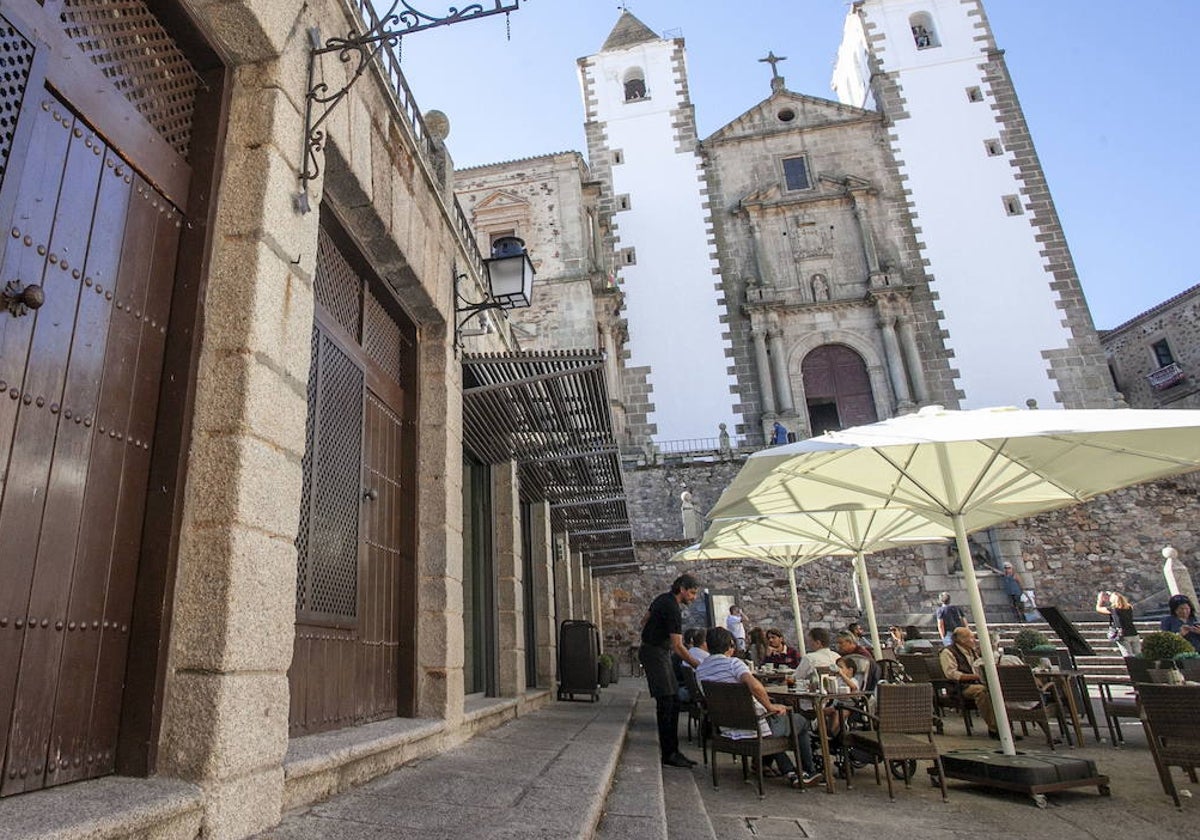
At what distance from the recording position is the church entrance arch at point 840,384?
21.9m

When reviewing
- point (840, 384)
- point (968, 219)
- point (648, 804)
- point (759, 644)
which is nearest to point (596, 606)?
point (759, 644)

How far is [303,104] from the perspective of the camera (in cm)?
300

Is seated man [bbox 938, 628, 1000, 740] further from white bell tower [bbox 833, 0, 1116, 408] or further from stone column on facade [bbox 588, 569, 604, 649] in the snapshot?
white bell tower [bbox 833, 0, 1116, 408]

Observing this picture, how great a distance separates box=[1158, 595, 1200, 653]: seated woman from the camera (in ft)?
23.5

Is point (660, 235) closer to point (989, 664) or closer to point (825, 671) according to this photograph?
point (825, 671)

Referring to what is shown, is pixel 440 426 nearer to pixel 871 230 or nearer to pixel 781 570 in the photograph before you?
pixel 781 570

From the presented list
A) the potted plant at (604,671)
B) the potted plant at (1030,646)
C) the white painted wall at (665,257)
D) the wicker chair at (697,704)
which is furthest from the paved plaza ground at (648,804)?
the white painted wall at (665,257)

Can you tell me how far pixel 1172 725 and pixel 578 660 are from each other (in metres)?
6.12

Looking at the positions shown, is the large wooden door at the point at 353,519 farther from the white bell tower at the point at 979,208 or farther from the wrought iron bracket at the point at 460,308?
the white bell tower at the point at 979,208

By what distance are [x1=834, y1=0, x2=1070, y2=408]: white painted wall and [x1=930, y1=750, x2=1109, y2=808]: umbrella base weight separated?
1881 cm

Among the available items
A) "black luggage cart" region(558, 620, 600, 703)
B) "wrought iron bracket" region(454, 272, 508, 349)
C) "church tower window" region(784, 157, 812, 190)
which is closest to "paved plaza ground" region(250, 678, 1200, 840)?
"black luggage cart" region(558, 620, 600, 703)

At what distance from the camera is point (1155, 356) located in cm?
2788

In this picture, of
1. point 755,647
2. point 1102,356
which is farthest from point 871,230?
point 755,647

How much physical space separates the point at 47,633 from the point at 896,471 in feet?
18.5
